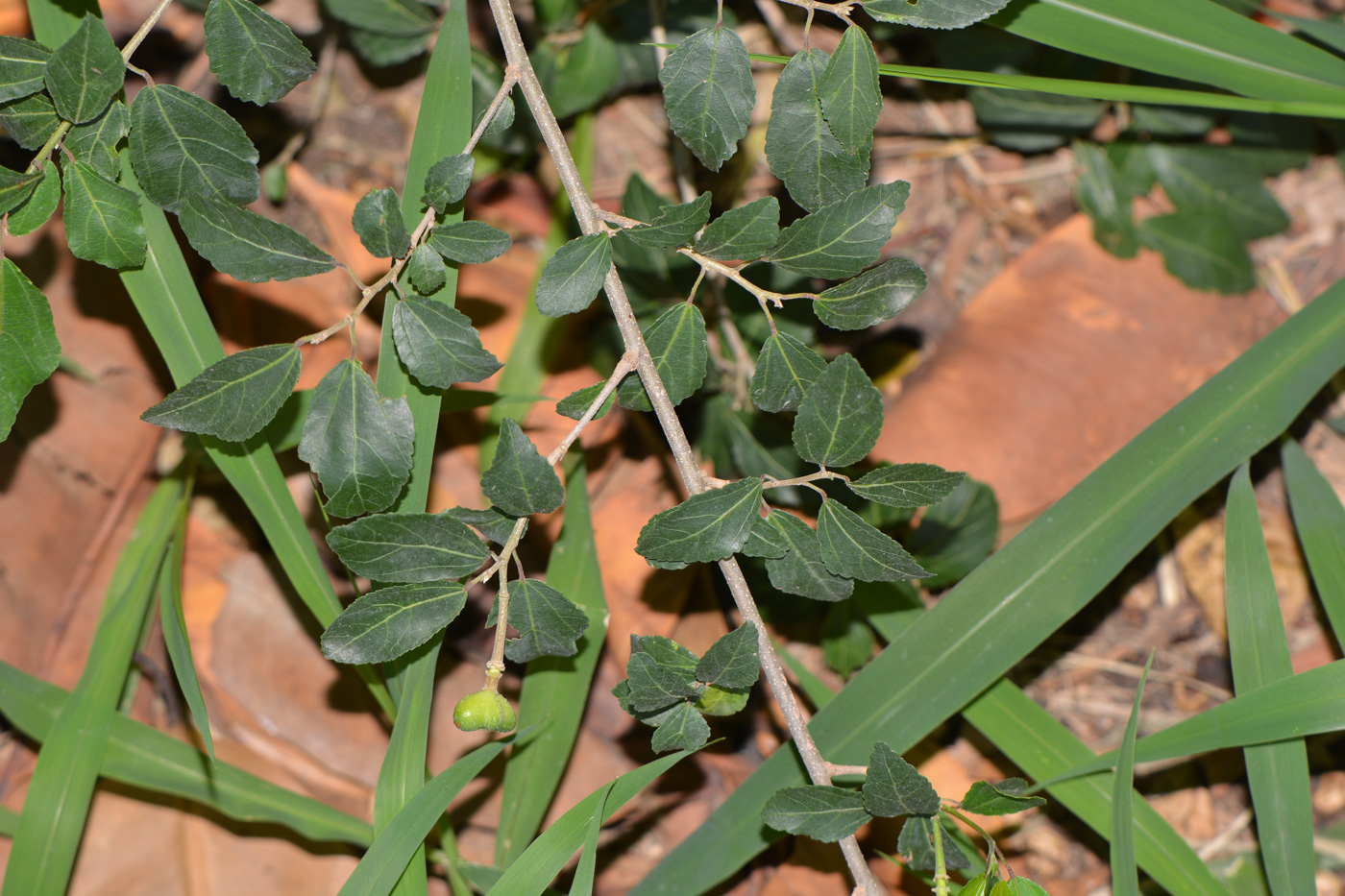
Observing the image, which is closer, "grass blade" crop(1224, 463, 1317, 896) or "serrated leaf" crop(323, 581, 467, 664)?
"serrated leaf" crop(323, 581, 467, 664)

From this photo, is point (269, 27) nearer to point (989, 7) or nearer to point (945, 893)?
point (989, 7)

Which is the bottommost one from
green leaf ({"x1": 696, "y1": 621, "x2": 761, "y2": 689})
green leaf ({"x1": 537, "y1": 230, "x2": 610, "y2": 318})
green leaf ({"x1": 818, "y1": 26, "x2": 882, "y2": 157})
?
green leaf ({"x1": 696, "y1": 621, "x2": 761, "y2": 689})

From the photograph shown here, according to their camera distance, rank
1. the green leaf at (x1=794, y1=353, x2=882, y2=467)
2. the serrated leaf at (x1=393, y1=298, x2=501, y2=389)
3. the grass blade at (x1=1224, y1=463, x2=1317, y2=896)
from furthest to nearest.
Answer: the grass blade at (x1=1224, y1=463, x2=1317, y2=896)
the serrated leaf at (x1=393, y1=298, x2=501, y2=389)
the green leaf at (x1=794, y1=353, x2=882, y2=467)

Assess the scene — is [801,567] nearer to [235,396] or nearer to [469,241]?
[469,241]

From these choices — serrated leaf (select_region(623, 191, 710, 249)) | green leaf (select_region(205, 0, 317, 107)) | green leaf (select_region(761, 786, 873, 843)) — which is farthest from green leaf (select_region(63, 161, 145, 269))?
green leaf (select_region(761, 786, 873, 843))

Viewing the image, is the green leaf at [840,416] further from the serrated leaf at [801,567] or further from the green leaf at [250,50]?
the green leaf at [250,50]

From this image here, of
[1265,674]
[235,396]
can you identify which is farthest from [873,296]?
[1265,674]

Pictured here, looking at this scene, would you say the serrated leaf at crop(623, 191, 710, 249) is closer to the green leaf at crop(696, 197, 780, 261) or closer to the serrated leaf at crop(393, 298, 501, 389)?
the green leaf at crop(696, 197, 780, 261)
